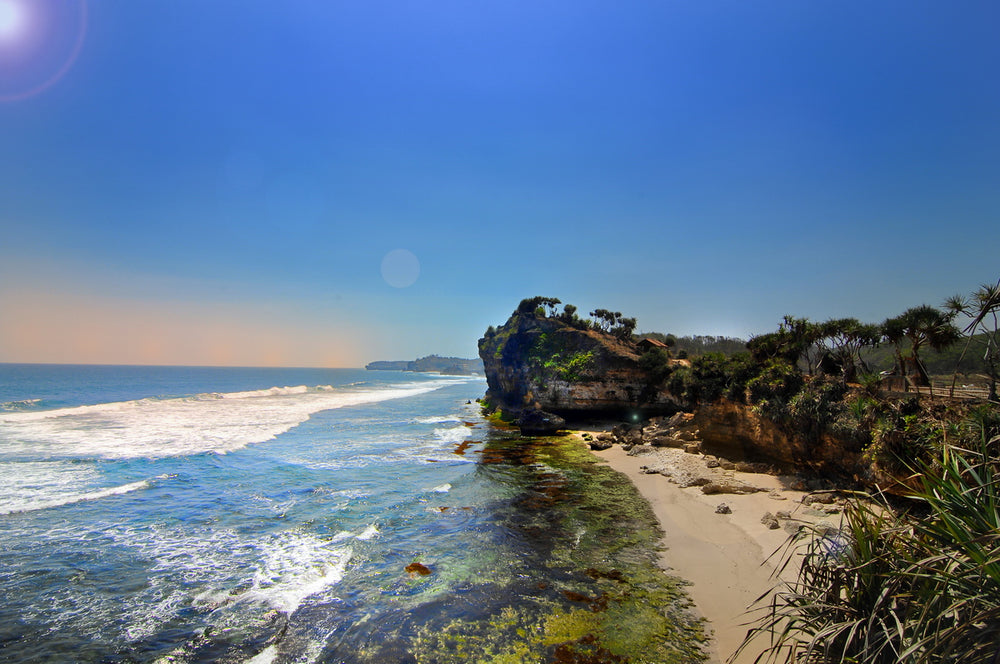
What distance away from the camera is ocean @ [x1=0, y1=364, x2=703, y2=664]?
9367mm

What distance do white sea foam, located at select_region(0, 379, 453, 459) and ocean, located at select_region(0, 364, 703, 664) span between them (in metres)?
1.05

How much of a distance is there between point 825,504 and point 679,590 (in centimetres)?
880

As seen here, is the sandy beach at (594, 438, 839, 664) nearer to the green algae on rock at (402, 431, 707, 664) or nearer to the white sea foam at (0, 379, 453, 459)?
the green algae on rock at (402, 431, 707, 664)

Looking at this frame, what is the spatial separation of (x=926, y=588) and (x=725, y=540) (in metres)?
12.0

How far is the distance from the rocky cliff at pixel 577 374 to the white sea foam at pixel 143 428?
27.0m

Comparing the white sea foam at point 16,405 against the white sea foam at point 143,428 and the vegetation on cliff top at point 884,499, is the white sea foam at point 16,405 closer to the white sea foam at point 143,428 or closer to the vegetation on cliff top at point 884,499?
the white sea foam at point 143,428

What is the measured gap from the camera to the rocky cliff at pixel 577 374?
43.1 meters

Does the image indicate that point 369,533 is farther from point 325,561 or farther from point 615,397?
point 615,397

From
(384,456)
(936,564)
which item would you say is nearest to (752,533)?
(936,564)

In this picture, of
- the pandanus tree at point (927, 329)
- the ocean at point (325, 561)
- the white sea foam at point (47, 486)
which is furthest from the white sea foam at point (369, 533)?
the pandanus tree at point (927, 329)

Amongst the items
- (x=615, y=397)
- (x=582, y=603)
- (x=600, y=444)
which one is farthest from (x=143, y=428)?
(x=615, y=397)

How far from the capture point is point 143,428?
38250 mm

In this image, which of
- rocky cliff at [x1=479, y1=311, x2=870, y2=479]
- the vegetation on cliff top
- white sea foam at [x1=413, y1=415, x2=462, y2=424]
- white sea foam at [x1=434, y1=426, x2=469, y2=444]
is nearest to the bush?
the vegetation on cliff top

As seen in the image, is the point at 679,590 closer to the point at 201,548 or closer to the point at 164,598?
the point at 164,598
